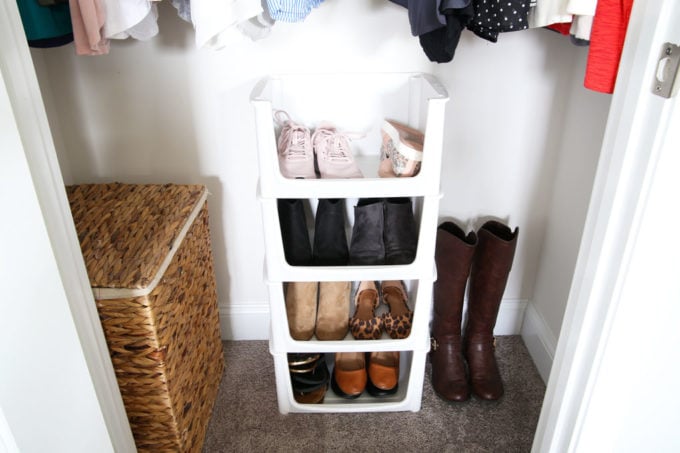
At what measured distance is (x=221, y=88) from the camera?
50.9 inches

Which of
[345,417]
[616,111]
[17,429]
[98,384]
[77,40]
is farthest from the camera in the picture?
[345,417]

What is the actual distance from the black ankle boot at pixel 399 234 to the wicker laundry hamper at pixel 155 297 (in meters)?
0.47

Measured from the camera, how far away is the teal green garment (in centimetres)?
91

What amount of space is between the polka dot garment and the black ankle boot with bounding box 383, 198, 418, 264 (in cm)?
47

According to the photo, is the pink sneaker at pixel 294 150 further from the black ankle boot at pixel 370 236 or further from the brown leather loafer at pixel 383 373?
the brown leather loafer at pixel 383 373

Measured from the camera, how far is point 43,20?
933mm

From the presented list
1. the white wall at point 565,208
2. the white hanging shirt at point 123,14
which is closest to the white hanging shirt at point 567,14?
the white wall at point 565,208

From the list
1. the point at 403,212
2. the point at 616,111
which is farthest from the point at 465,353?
the point at 616,111

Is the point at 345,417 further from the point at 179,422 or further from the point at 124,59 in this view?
the point at 124,59

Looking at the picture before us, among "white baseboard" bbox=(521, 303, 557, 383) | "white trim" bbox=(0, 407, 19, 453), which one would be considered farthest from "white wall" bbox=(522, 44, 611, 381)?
"white trim" bbox=(0, 407, 19, 453)

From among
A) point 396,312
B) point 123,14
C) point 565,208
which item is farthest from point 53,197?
point 565,208

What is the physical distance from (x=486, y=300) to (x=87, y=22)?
1149 millimetres

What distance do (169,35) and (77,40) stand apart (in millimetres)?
322

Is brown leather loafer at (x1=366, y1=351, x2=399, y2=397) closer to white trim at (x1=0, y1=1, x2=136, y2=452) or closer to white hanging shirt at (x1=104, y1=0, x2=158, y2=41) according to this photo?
white trim at (x1=0, y1=1, x2=136, y2=452)
